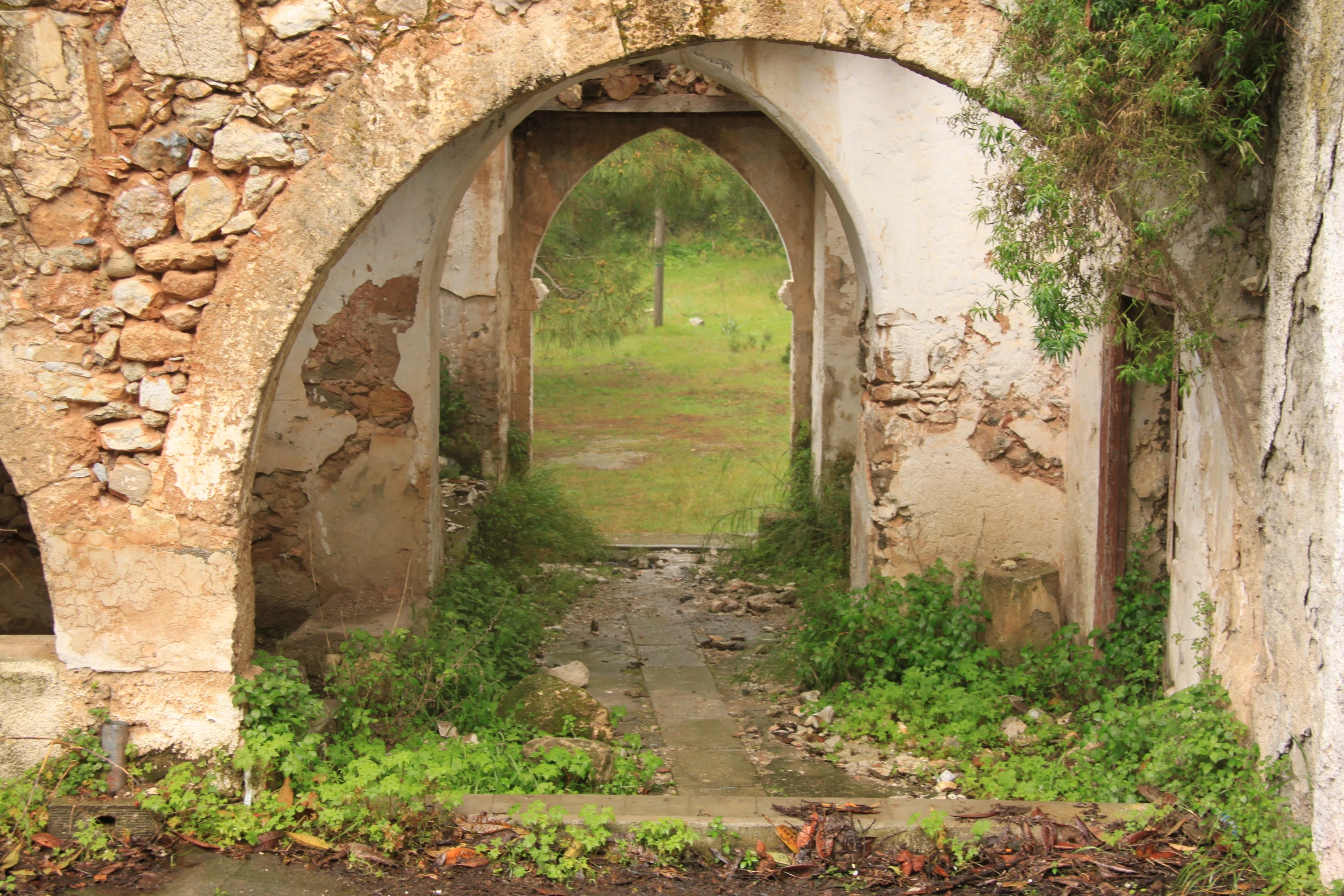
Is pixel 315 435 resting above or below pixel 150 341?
below

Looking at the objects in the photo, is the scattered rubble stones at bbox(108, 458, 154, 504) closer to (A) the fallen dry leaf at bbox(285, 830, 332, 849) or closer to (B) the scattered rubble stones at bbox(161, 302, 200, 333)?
(B) the scattered rubble stones at bbox(161, 302, 200, 333)

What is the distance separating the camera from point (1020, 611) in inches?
215

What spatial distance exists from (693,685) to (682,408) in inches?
457

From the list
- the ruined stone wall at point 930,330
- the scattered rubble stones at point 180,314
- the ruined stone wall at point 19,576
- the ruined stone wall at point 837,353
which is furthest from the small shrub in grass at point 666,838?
the ruined stone wall at point 837,353

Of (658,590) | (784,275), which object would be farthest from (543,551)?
(784,275)

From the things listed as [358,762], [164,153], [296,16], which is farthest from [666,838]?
[296,16]

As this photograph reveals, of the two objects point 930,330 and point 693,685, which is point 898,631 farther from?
point 930,330

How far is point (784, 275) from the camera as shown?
24828 millimetres

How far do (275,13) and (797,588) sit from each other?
5039 millimetres

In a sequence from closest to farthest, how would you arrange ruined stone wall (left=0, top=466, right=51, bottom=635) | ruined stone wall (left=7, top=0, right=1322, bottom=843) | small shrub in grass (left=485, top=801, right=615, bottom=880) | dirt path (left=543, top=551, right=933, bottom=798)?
ruined stone wall (left=7, top=0, right=1322, bottom=843)
small shrub in grass (left=485, top=801, right=615, bottom=880)
dirt path (left=543, top=551, right=933, bottom=798)
ruined stone wall (left=0, top=466, right=51, bottom=635)

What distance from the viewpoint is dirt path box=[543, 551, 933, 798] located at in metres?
4.67

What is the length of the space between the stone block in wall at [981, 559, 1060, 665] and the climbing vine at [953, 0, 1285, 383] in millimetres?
2177

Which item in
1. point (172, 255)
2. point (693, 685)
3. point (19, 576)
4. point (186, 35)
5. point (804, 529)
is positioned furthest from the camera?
point (804, 529)

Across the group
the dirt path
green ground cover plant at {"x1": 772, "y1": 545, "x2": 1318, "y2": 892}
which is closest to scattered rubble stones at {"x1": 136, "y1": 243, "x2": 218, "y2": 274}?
the dirt path
